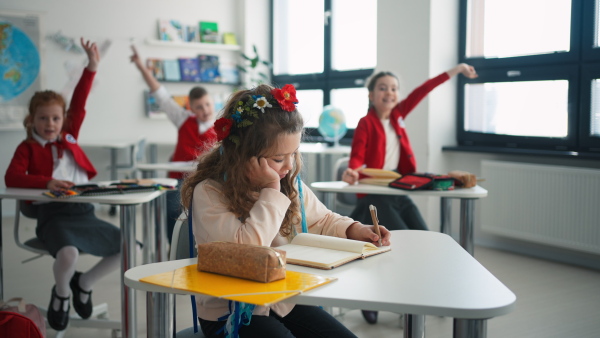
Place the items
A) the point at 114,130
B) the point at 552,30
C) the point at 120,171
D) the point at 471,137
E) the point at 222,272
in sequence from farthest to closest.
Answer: the point at 114,130
the point at 120,171
the point at 471,137
the point at 552,30
the point at 222,272

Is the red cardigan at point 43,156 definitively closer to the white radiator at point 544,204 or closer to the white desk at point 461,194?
the white desk at point 461,194

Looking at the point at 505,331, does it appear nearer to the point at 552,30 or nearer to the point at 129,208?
the point at 129,208

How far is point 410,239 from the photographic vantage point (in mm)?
1637

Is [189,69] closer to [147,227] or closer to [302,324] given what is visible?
[147,227]

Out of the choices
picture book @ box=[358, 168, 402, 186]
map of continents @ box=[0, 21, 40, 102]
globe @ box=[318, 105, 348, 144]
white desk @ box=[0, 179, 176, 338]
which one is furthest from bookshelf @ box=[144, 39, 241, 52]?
picture book @ box=[358, 168, 402, 186]

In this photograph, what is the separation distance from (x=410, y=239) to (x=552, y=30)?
3.17m

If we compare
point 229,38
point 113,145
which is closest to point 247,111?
point 113,145

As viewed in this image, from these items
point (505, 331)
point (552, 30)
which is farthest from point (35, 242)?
point (552, 30)

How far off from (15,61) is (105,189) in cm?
414

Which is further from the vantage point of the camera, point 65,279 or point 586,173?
point 586,173

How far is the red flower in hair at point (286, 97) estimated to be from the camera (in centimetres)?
156

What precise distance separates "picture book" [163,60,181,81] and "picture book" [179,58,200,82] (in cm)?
5

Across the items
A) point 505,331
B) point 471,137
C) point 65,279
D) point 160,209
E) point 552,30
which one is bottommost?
point 505,331

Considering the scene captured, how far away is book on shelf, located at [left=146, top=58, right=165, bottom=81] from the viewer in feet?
22.0
